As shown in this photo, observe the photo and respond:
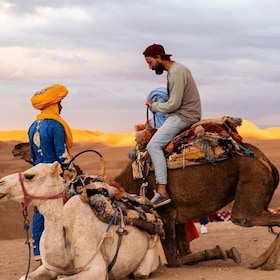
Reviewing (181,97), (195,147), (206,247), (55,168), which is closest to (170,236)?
(195,147)

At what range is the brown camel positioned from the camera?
9711 millimetres

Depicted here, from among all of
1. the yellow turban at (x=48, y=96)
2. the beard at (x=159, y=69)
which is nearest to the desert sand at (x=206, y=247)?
the yellow turban at (x=48, y=96)

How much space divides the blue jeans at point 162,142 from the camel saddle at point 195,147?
0.07 m

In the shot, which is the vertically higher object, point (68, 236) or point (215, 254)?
point (68, 236)

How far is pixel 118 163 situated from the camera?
4703 centimetres

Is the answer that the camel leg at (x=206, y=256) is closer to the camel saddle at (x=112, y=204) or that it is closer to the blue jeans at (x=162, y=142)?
the camel saddle at (x=112, y=204)

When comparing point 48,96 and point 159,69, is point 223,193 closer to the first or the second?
point 159,69

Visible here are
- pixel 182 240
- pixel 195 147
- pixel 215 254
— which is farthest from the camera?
pixel 182 240

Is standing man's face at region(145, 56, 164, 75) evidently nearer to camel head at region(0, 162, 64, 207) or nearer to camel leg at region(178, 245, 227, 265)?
camel leg at region(178, 245, 227, 265)

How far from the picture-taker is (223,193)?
9836 millimetres

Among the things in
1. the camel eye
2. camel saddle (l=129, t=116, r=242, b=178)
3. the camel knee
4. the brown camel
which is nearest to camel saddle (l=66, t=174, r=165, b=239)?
the brown camel

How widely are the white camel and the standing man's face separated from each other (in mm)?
2171

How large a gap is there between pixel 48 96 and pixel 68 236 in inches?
86.4

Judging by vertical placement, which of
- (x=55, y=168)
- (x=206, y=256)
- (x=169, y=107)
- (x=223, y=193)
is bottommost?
(x=206, y=256)
